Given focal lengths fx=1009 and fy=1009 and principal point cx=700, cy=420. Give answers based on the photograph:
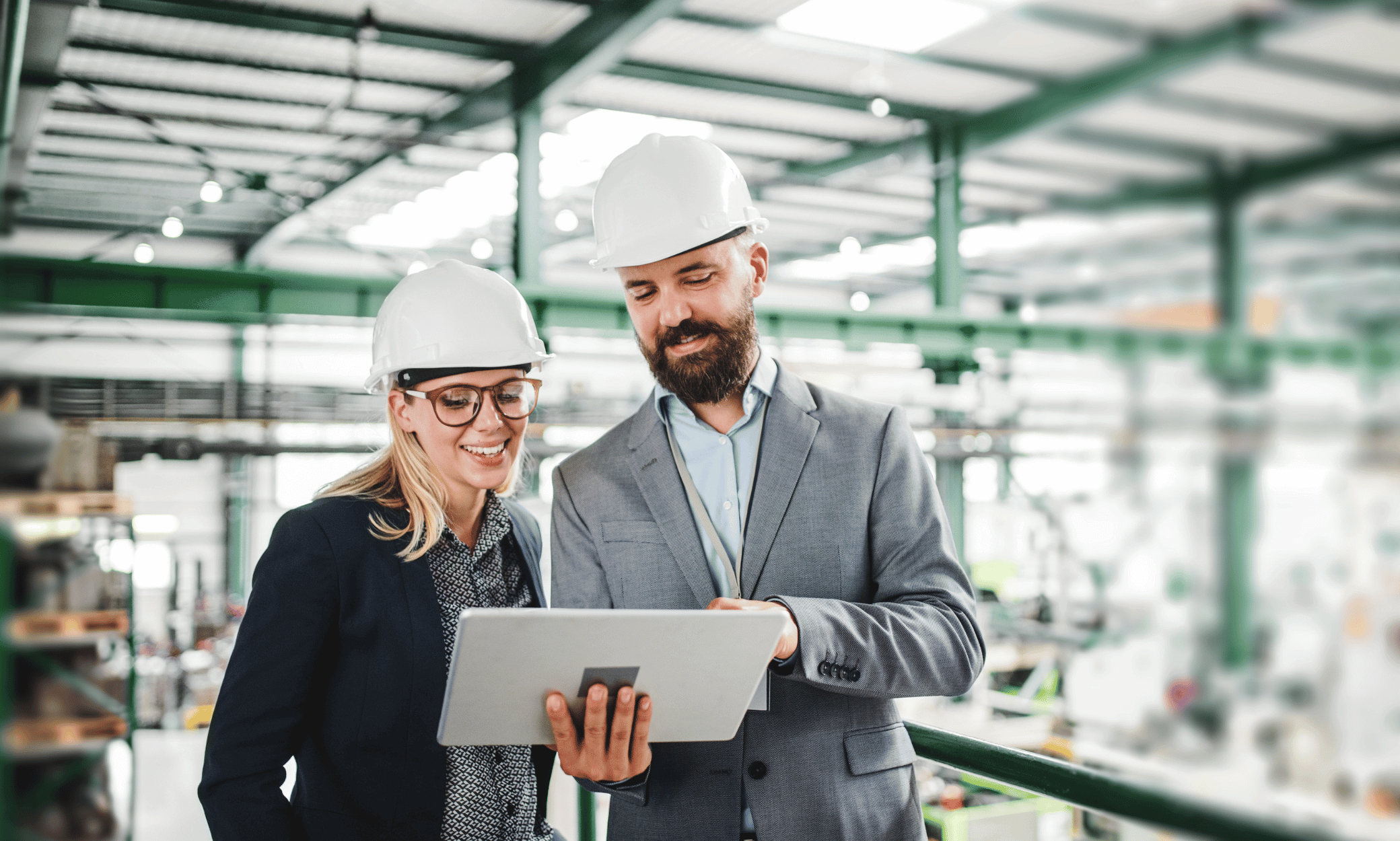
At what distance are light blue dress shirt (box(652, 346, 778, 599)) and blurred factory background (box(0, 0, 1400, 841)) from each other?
4.79 ft

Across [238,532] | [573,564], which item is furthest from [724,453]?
[238,532]

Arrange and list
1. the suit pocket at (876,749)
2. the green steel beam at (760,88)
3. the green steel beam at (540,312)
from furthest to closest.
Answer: the green steel beam at (760,88), the green steel beam at (540,312), the suit pocket at (876,749)

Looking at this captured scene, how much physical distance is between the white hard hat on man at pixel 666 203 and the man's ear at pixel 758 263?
0.04 meters

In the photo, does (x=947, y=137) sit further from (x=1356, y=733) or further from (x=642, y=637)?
(x=642, y=637)

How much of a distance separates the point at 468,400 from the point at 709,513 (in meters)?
0.51

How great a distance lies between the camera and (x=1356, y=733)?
498 inches

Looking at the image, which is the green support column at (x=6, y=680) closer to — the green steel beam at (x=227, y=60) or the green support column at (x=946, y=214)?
the green steel beam at (x=227, y=60)

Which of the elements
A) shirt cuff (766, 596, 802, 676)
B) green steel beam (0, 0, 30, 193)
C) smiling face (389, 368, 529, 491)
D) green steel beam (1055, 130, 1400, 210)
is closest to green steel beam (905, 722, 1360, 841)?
shirt cuff (766, 596, 802, 676)

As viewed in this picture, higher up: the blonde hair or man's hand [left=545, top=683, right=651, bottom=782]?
the blonde hair

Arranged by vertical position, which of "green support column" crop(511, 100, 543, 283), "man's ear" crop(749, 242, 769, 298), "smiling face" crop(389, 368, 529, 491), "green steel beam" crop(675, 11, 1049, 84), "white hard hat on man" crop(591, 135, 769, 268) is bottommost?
"smiling face" crop(389, 368, 529, 491)

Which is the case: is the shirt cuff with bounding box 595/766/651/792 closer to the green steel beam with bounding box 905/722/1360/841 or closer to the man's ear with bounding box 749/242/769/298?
the green steel beam with bounding box 905/722/1360/841

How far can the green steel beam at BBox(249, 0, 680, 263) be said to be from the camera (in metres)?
7.29

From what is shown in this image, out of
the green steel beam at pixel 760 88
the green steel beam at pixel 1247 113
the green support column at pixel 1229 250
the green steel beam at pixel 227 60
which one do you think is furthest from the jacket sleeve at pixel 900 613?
the green steel beam at pixel 1247 113

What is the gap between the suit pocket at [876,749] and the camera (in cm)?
171
